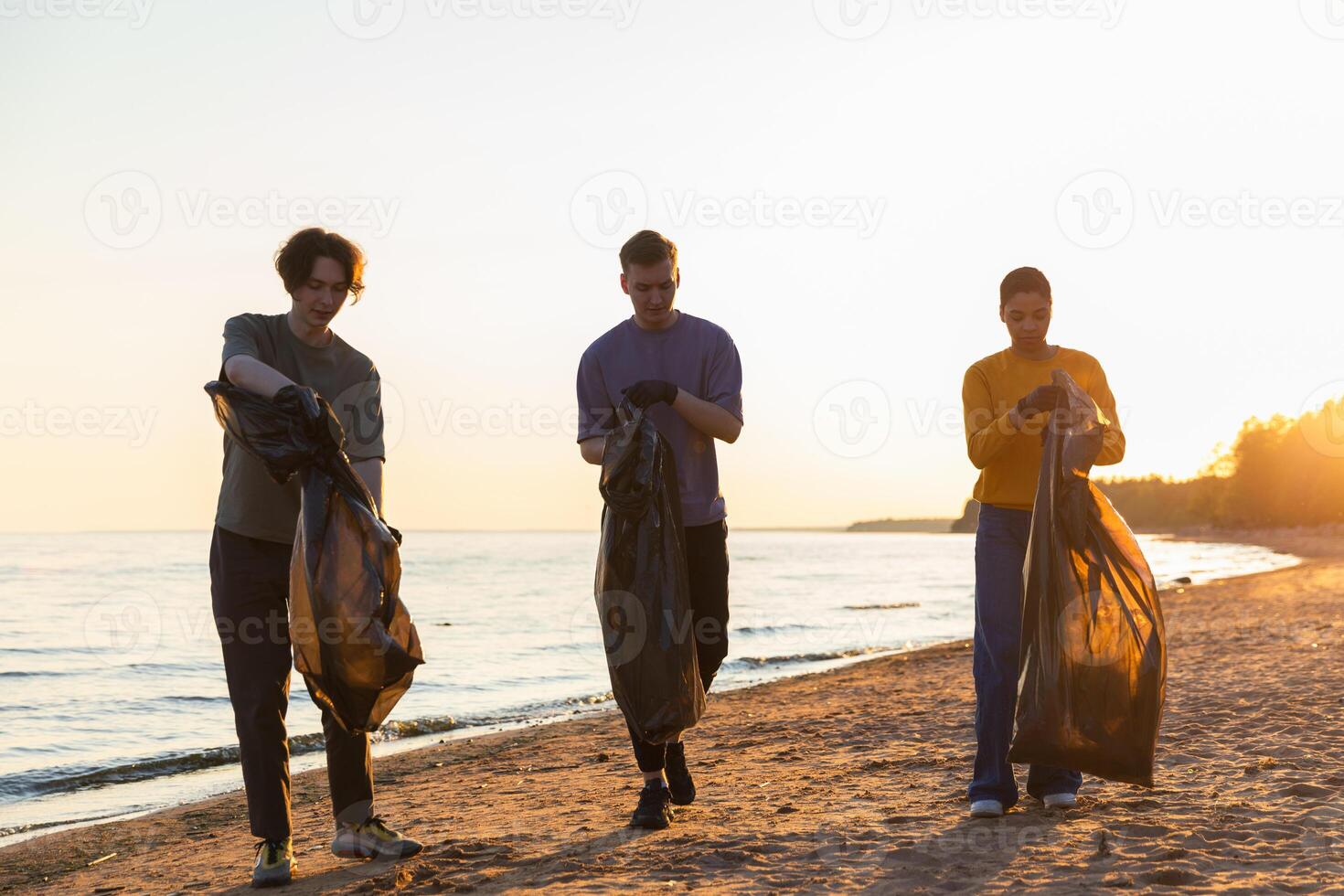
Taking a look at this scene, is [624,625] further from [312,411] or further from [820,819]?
[312,411]

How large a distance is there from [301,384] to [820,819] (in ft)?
7.73

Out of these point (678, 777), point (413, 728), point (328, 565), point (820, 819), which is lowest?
point (413, 728)

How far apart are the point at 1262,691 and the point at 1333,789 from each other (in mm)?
3216

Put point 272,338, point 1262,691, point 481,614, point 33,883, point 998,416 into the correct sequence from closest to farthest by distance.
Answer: point 272,338 → point 998,416 → point 33,883 → point 1262,691 → point 481,614

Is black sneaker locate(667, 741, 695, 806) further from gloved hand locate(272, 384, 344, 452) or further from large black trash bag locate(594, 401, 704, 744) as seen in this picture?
gloved hand locate(272, 384, 344, 452)

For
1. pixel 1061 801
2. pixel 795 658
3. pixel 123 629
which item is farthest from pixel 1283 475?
pixel 1061 801

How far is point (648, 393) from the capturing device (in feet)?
12.0

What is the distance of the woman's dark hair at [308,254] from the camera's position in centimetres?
340

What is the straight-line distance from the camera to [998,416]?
12.9 ft

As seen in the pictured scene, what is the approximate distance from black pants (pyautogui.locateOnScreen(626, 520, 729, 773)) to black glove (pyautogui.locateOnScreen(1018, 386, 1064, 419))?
1.09m

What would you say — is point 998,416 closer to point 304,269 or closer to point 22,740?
point 304,269

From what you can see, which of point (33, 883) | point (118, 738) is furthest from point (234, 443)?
point (118, 738)

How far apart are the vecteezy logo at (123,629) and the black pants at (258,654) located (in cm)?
1320

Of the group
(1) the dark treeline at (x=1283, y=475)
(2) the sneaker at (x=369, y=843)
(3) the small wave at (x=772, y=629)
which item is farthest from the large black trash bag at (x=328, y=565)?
(1) the dark treeline at (x=1283, y=475)
